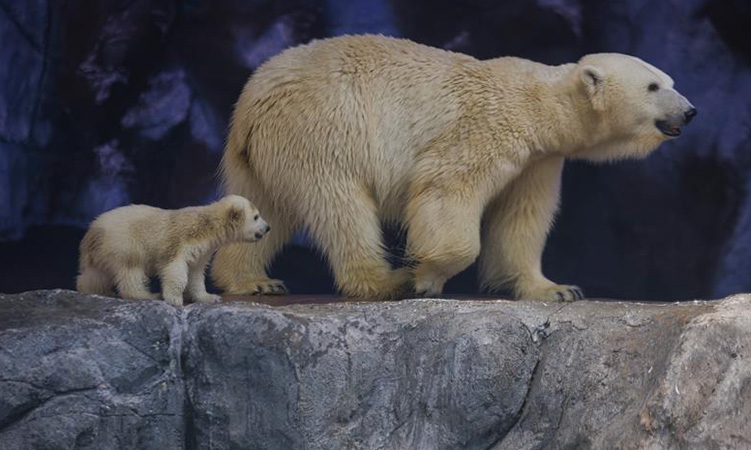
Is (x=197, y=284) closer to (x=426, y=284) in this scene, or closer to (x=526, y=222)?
(x=426, y=284)

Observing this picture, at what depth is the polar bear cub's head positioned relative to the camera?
475cm

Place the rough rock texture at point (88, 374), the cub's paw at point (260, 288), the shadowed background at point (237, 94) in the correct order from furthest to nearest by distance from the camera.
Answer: the shadowed background at point (237, 94) → the cub's paw at point (260, 288) → the rough rock texture at point (88, 374)

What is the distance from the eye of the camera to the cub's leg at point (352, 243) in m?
5.07

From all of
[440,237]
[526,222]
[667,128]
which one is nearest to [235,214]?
[440,237]

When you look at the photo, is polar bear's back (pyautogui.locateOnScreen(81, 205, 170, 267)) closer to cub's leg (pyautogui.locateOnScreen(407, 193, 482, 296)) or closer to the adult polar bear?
the adult polar bear

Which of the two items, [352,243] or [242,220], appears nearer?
[242,220]

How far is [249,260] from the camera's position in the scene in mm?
5371

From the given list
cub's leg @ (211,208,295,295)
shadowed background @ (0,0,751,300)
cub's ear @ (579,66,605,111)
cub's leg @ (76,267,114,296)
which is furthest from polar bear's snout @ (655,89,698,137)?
cub's leg @ (76,267,114,296)

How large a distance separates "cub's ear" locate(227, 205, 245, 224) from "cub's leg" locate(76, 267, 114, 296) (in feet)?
1.71

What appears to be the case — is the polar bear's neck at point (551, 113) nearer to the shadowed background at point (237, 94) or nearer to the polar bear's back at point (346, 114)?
the polar bear's back at point (346, 114)

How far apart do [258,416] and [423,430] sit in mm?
558

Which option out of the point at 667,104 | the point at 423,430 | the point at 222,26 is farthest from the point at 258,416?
the point at 222,26

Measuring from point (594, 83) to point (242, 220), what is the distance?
61.6 inches

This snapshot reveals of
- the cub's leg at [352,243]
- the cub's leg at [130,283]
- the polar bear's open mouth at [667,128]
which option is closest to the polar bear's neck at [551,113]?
the polar bear's open mouth at [667,128]
